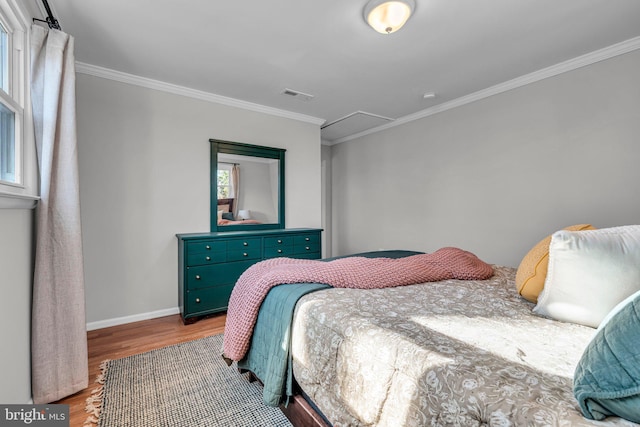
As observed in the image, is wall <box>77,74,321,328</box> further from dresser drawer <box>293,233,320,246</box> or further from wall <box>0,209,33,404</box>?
wall <box>0,209,33,404</box>

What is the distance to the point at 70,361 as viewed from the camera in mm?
1771

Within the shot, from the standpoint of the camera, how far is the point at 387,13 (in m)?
1.89

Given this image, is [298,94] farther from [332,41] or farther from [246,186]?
[246,186]

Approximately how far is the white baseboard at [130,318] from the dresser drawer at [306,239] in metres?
1.51

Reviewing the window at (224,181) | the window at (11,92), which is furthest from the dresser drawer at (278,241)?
the window at (11,92)

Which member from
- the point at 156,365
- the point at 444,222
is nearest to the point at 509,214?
the point at 444,222

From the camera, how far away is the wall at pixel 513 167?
7.97 ft

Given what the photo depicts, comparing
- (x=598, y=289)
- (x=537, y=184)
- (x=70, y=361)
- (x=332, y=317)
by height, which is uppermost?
(x=537, y=184)

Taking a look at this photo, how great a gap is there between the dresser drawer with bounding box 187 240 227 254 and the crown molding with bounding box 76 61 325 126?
64.5 inches

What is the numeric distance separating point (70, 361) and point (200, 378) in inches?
30.3

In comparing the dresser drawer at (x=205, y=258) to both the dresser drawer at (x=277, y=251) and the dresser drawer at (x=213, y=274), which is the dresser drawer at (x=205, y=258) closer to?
the dresser drawer at (x=213, y=274)

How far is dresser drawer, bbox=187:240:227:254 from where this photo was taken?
2.89 metres

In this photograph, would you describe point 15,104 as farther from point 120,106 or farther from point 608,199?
point 608,199

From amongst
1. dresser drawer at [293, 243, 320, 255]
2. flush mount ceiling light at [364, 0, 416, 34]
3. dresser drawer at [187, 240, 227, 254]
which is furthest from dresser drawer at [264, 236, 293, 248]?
flush mount ceiling light at [364, 0, 416, 34]
